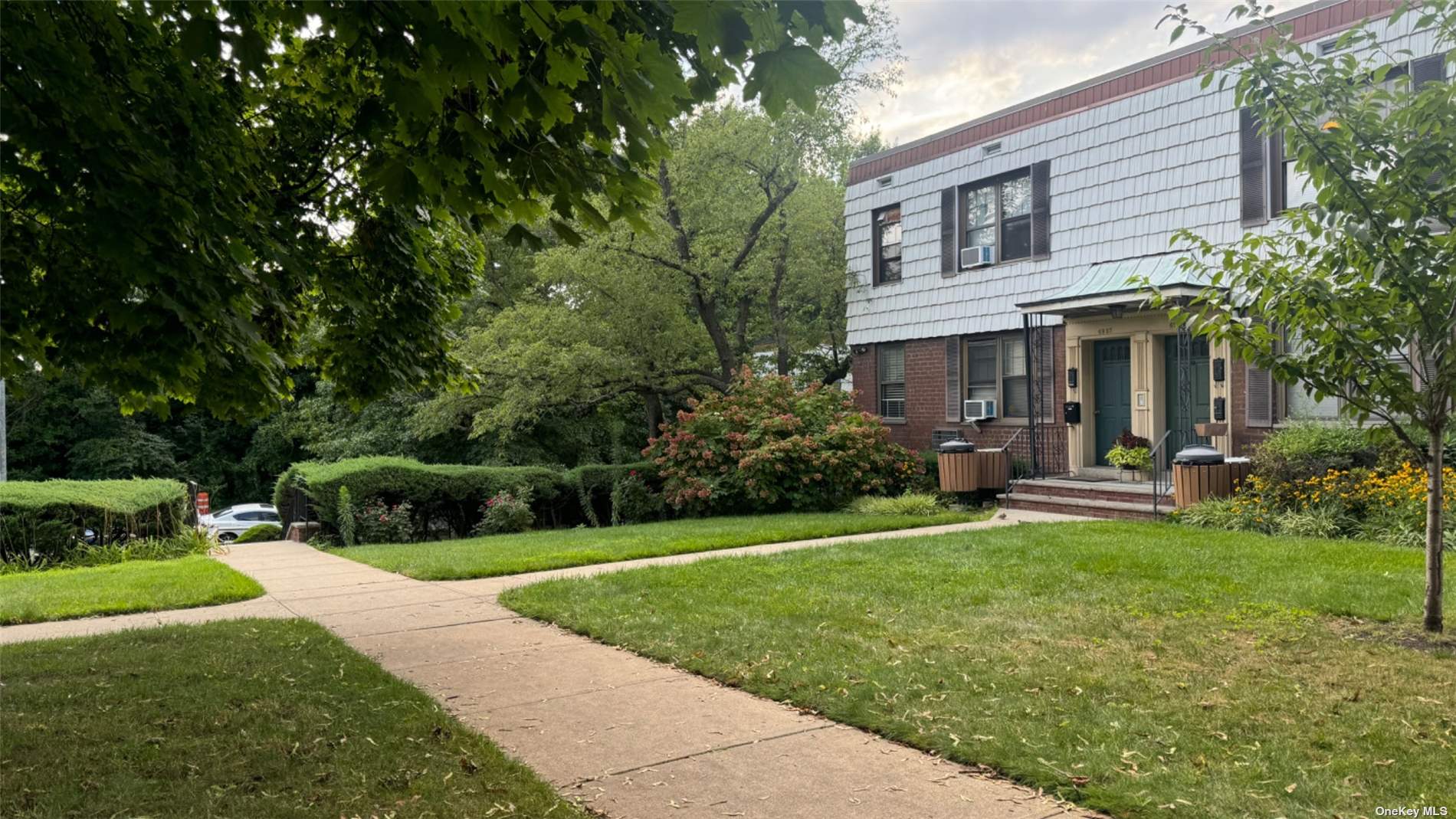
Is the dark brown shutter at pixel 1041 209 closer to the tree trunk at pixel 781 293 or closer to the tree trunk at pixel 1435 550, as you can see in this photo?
the tree trunk at pixel 781 293

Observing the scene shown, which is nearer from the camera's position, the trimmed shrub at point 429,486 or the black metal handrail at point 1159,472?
the black metal handrail at point 1159,472

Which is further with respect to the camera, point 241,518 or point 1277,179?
point 241,518

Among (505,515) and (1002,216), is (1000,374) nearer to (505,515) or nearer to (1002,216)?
(1002,216)

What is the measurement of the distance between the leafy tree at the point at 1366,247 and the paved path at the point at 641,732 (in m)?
3.64

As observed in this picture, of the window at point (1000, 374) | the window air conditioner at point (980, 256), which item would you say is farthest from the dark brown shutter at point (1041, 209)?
the window at point (1000, 374)

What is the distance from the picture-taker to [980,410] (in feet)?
54.6

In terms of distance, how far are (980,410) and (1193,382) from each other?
12.2 ft

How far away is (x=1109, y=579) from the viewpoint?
795 centimetres

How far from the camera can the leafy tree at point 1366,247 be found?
18.8 ft

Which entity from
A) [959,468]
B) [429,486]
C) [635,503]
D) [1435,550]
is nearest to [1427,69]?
[959,468]

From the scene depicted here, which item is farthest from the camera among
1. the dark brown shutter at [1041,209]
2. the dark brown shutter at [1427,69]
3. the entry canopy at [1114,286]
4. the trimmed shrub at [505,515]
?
the dark brown shutter at [1041,209]

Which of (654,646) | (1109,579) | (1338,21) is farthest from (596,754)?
(1338,21)

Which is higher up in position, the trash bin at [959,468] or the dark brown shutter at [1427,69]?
the dark brown shutter at [1427,69]

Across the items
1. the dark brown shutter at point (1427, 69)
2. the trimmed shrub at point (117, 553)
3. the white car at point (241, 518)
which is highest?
the dark brown shutter at point (1427, 69)
